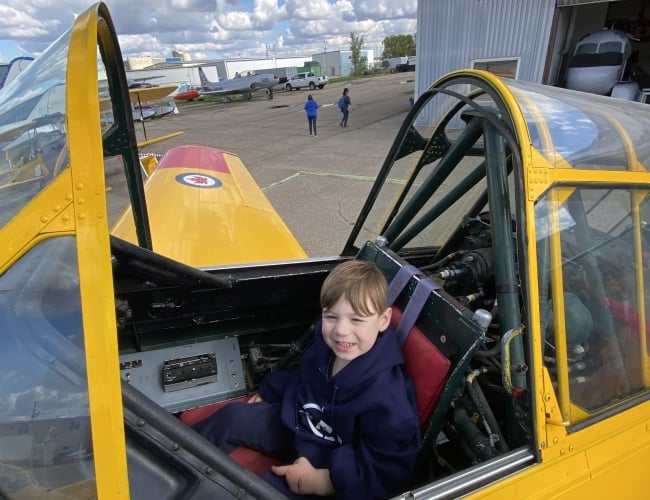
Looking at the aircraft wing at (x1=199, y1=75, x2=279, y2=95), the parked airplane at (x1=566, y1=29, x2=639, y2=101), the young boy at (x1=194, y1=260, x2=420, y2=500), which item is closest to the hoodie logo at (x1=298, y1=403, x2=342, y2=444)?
the young boy at (x1=194, y1=260, x2=420, y2=500)

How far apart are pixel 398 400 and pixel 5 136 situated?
4.46 feet

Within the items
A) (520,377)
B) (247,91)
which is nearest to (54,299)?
(520,377)

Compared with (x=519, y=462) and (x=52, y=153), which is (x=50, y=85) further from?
(x=519, y=462)

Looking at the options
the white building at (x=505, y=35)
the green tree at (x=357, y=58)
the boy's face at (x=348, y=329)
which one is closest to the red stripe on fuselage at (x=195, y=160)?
the boy's face at (x=348, y=329)

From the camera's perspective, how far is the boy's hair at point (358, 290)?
1.25 meters

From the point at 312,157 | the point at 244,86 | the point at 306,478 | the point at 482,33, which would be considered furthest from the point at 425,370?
the point at 244,86

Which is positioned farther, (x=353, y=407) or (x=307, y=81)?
(x=307, y=81)

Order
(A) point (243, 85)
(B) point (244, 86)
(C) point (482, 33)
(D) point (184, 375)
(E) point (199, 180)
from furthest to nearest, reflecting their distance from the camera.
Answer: (A) point (243, 85) < (B) point (244, 86) < (C) point (482, 33) < (E) point (199, 180) < (D) point (184, 375)

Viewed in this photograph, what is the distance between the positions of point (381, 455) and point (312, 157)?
9145 millimetres

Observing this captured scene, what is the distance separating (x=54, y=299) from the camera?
83 cm

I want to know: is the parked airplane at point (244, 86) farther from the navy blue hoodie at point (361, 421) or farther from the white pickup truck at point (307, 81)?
the navy blue hoodie at point (361, 421)

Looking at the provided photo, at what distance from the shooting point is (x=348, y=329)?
4.11ft

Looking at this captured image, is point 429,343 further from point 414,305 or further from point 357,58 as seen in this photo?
point 357,58

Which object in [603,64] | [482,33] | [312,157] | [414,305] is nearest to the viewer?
[414,305]
